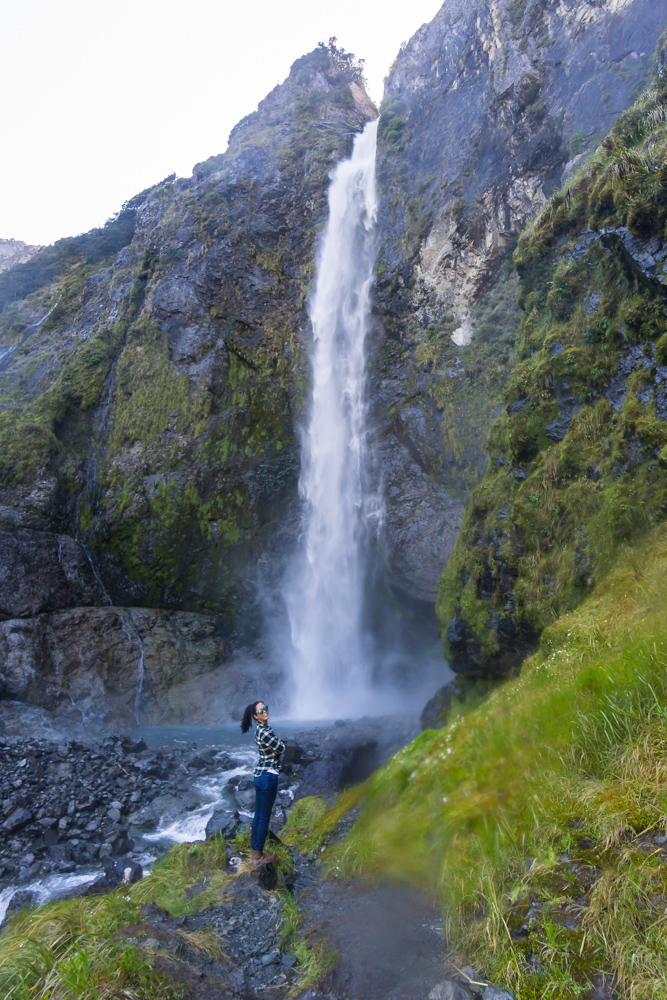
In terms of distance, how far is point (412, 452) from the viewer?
17.1m

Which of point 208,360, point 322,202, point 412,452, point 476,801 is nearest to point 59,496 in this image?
point 208,360

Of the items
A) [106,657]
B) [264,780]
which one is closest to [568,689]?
[264,780]

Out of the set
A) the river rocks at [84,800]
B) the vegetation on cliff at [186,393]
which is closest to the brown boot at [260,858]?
the river rocks at [84,800]

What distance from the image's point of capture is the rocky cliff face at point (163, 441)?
56.4ft

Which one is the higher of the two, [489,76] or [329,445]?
[489,76]

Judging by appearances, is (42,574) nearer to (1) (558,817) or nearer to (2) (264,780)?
(2) (264,780)

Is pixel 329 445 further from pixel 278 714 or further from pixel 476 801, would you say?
pixel 476 801

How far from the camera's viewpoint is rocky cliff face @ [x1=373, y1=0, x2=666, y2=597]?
13.5 metres

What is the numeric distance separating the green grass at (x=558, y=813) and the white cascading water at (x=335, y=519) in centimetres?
1316

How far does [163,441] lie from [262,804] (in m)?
16.8

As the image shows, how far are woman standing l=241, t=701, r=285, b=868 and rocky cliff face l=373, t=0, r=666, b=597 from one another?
11.6 metres

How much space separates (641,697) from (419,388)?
47.9ft

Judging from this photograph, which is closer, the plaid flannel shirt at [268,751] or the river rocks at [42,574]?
the plaid flannel shirt at [268,751]

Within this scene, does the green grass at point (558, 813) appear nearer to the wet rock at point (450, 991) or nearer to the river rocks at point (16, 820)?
the wet rock at point (450, 991)
